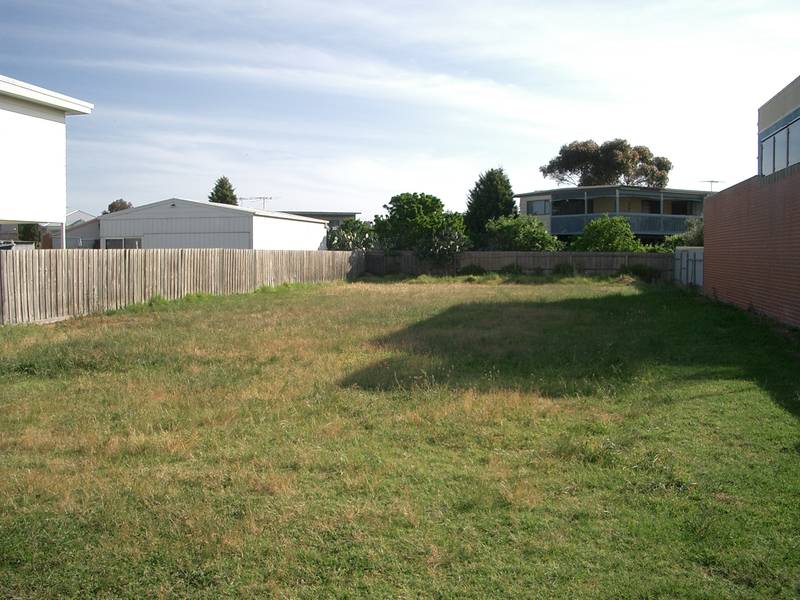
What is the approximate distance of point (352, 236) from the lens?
43.8m

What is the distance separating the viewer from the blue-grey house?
5081 cm

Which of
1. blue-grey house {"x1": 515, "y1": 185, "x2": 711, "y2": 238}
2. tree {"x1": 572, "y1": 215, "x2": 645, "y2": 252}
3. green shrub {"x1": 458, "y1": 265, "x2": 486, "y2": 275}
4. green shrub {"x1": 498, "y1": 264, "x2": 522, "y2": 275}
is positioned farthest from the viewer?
blue-grey house {"x1": 515, "y1": 185, "x2": 711, "y2": 238}

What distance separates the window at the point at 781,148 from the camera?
1791 cm

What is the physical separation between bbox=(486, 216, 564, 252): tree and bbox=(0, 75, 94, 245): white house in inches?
1098

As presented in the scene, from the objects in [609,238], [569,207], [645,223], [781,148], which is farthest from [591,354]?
[569,207]

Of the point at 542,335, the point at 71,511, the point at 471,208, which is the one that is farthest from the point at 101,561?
the point at 471,208

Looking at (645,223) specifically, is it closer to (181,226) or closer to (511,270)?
(511,270)

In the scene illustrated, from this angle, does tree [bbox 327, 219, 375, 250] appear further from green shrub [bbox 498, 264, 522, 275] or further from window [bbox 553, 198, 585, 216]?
window [bbox 553, 198, 585, 216]

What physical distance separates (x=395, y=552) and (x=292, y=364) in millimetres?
6920

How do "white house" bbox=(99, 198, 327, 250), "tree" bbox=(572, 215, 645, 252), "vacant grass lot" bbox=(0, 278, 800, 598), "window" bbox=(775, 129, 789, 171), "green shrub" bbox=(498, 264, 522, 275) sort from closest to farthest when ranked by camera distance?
"vacant grass lot" bbox=(0, 278, 800, 598) → "window" bbox=(775, 129, 789, 171) → "white house" bbox=(99, 198, 327, 250) → "tree" bbox=(572, 215, 645, 252) → "green shrub" bbox=(498, 264, 522, 275)

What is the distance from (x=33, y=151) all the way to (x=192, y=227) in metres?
14.5

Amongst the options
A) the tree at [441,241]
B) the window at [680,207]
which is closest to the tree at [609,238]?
the tree at [441,241]

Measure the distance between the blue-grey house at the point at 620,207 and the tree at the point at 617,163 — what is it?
1269 cm

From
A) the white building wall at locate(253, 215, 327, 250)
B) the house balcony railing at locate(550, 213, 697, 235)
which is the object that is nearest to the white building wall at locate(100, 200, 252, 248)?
the white building wall at locate(253, 215, 327, 250)
